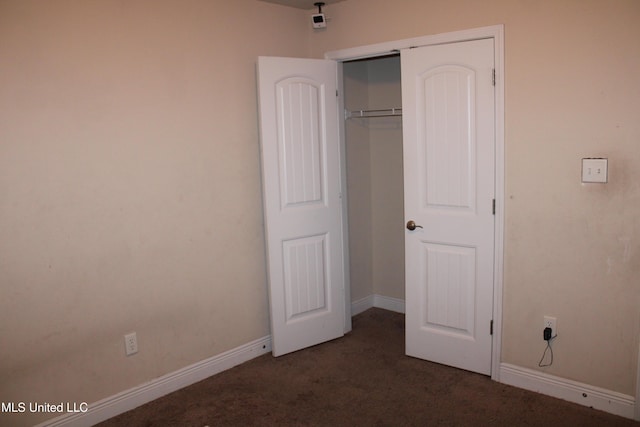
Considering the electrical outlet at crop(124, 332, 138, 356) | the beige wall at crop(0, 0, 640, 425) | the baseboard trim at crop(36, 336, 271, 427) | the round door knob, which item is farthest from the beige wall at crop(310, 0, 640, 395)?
the electrical outlet at crop(124, 332, 138, 356)

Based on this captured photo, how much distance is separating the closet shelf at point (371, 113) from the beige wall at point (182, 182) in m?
0.82

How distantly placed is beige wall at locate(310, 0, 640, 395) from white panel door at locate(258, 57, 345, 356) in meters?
1.03

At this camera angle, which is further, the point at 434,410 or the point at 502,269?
the point at 502,269

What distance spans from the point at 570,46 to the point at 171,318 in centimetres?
283

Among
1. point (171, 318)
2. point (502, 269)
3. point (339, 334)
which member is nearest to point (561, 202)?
point (502, 269)

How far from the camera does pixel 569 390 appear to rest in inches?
118

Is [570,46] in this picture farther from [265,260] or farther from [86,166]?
[86,166]

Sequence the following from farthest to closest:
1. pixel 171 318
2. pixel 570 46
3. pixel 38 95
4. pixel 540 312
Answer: pixel 171 318, pixel 540 312, pixel 570 46, pixel 38 95

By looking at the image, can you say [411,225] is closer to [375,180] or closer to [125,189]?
[375,180]

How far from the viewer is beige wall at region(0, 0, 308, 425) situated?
2.60 metres

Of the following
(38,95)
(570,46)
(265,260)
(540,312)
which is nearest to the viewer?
(38,95)

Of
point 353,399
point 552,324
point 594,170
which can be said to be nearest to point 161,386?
point 353,399

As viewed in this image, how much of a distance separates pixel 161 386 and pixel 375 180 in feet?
8.08

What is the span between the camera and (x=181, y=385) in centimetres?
331
